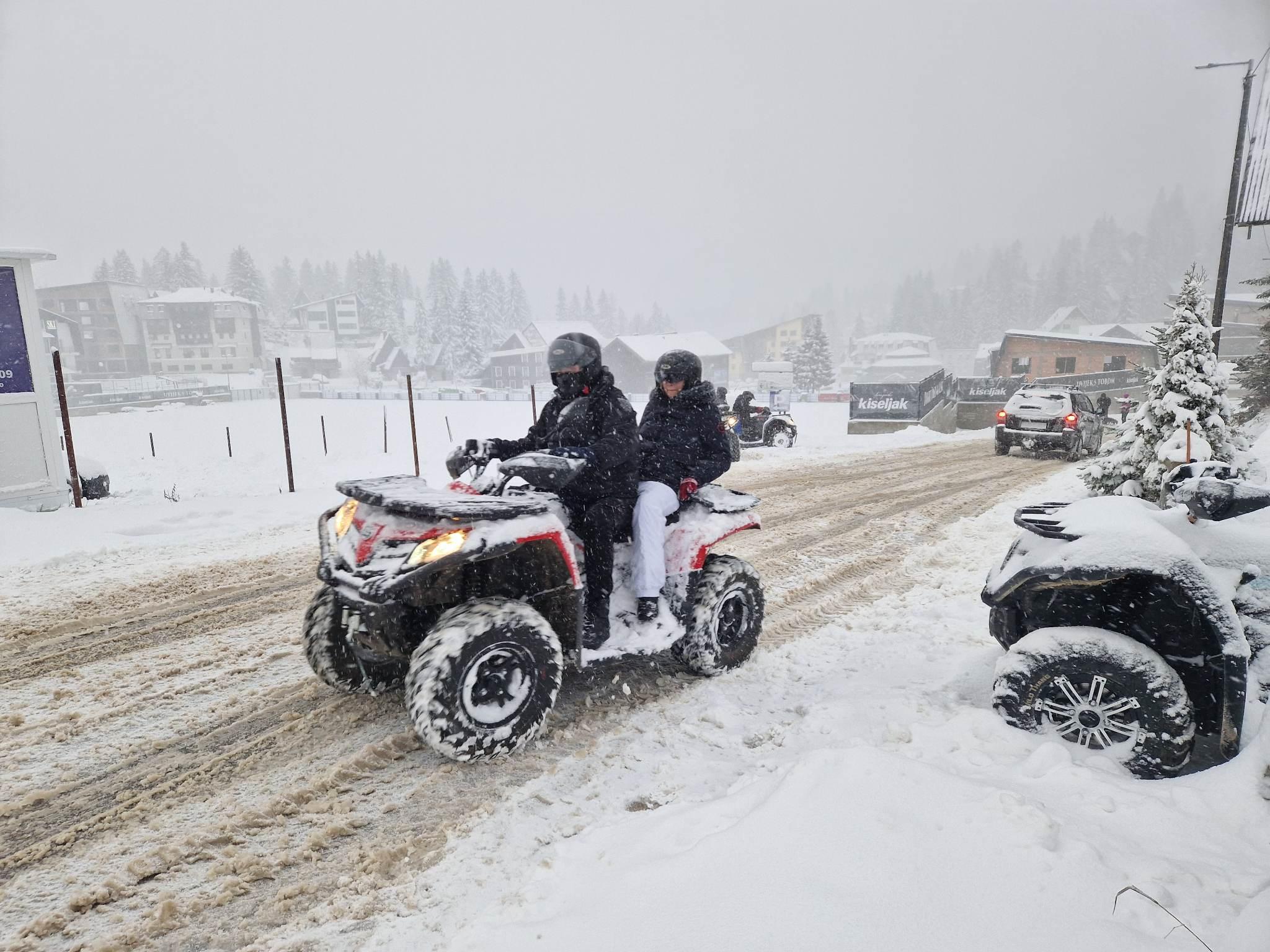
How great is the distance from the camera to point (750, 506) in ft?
15.0

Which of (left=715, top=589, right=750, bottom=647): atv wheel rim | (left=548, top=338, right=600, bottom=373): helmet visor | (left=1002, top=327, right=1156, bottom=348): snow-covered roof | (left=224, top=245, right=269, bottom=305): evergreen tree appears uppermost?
Answer: (left=224, top=245, right=269, bottom=305): evergreen tree

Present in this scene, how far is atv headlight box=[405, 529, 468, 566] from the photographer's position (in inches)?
119

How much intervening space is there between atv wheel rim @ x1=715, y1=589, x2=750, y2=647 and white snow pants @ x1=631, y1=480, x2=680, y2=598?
2.10 feet

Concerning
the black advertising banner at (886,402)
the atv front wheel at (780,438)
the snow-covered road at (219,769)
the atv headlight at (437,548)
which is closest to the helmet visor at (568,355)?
the atv headlight at (437,548)

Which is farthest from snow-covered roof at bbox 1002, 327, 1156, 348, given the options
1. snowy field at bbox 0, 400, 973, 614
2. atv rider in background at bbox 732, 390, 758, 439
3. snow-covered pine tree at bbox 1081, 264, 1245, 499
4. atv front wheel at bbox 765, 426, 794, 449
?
snow-covered pine tree at bbox 1081, 264, 1245, 499

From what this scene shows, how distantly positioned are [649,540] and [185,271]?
365 feet

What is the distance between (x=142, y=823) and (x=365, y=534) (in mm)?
1488

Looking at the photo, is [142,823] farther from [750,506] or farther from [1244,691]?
[1244,691]

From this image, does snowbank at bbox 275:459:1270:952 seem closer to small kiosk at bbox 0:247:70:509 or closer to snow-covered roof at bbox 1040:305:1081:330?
small kiosk at bbox 0:247:70:509

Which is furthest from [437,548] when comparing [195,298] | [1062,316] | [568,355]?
[1062,316]

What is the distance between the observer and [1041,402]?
624 inches

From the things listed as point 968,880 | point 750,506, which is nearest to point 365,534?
point 750,506

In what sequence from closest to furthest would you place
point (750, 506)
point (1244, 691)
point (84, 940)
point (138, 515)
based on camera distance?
point (84, 940)
point (1244, 691)
point (750, 506)
point (138, 515)

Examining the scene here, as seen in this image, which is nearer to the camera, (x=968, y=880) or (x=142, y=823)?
(x=968, y=880)
